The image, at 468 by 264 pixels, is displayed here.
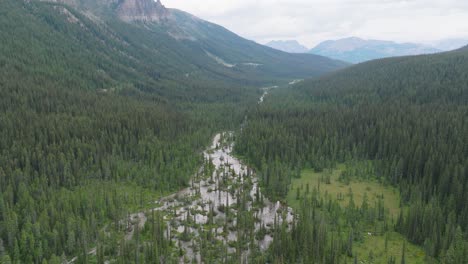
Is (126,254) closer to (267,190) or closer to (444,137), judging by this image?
(267,190)

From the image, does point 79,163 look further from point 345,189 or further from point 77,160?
point 345,189

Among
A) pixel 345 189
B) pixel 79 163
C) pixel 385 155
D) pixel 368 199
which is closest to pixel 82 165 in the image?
pixel 79 163

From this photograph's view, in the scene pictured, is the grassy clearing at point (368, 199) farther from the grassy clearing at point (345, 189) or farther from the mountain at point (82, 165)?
the mountain at point (82, 165)

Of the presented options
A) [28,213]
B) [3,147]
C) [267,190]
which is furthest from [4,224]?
[267,190]

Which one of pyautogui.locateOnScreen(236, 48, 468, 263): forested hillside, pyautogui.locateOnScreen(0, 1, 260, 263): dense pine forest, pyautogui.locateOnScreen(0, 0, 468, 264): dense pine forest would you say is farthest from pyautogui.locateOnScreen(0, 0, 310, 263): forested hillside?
pyautogui.locateOnScreen(236, 48, 468, 263): forested hillside

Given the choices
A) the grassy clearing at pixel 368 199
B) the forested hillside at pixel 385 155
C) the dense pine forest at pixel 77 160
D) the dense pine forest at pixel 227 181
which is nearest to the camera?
the dense pine forest at pixel 77 160

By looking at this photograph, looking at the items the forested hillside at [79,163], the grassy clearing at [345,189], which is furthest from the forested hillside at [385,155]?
the forested hillside at [79,163]
